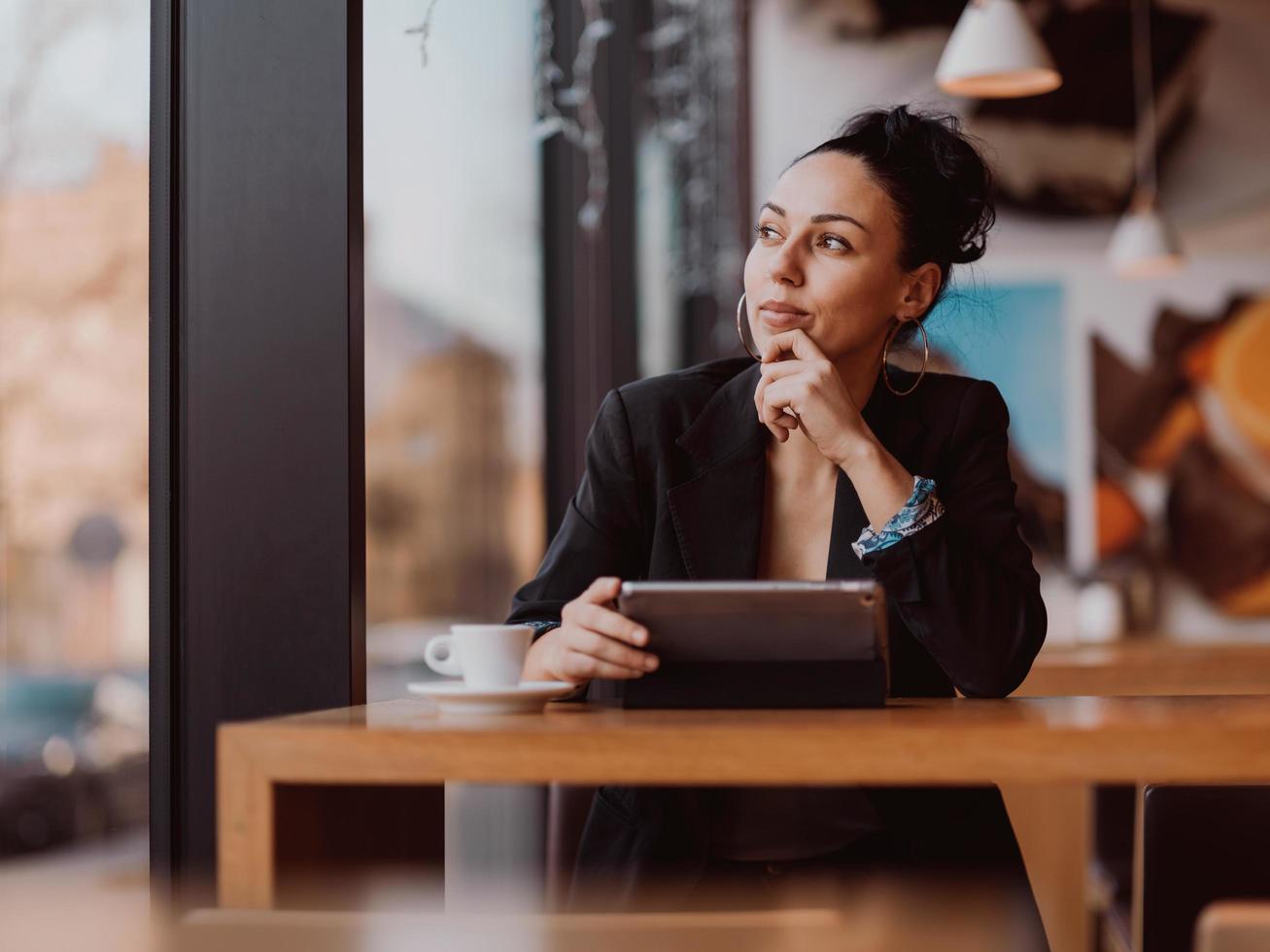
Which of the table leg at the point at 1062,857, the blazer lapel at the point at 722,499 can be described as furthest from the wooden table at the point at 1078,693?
the blazer lapel at the point at 722,499

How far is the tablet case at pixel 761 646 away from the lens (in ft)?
3.89

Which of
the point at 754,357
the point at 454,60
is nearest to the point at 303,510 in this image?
the point at 754,357

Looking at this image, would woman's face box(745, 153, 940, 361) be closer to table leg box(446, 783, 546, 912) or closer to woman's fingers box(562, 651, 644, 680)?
woman's fingers box(562, 651, 644, 680)

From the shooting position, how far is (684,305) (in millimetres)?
5391

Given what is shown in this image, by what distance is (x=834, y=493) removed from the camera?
1.71 meters

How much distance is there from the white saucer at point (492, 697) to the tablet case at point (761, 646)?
0.24 ft

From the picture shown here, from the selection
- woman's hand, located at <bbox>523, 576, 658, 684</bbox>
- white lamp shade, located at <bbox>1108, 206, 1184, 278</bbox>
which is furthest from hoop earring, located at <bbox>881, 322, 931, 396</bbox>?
white lamp shade, located at <bbox>1108, 206, 1184, 278</bbox>

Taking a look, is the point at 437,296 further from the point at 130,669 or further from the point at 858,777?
the point at 858,777

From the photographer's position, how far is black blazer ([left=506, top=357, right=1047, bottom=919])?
5.01 ft

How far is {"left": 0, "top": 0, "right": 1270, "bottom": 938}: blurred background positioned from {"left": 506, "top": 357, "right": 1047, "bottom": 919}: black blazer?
320mm

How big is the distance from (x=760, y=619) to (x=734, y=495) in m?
0.50

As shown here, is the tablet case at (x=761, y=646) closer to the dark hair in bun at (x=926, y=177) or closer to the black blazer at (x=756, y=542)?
the black blazer at (x=756, y=542)

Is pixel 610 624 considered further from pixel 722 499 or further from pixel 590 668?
pixel 722 499

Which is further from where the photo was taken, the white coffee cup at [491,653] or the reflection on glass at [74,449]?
the white coffee cup at [491,653]
